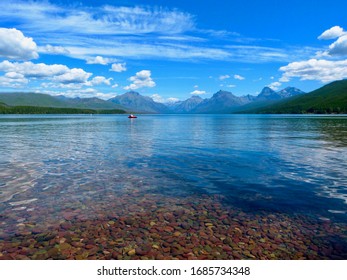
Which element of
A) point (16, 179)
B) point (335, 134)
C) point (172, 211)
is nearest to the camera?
point (172, 211)

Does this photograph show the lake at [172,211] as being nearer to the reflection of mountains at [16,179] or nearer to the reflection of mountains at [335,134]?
the reflection of mountains at [16,179]

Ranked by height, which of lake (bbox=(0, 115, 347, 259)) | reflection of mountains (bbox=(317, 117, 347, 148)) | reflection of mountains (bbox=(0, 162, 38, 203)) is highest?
reflection of mountains (bbox=(317, 117, 347, 148))

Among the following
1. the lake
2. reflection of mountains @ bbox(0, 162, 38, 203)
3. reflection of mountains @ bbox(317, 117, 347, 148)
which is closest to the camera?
the lake

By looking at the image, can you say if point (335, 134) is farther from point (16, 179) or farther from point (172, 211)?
point (16, 179)

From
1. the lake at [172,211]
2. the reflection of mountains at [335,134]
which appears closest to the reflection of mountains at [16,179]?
the lake at [172,211]

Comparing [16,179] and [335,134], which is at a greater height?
[335,134]

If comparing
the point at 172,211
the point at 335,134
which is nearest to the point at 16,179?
the point at 172,211

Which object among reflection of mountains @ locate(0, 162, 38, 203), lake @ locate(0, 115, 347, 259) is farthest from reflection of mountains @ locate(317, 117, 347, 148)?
reflection of mountains @ locate(0, 162, 38, 203)

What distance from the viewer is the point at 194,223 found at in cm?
1596

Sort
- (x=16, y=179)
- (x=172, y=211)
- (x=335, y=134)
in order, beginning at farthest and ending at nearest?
(x=335, y=134) < (x=16, y=179) < (x=172, y=211)

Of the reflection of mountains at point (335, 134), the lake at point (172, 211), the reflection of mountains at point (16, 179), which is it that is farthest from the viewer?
the reflection of mountains at point (335, 134)

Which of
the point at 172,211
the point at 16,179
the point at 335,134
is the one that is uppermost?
the point at 335,134

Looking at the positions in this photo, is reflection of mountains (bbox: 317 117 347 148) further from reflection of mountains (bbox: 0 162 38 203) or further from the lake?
reflection of mountains (bbox: 0 162 38 203)

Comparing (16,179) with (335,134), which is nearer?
(16,179)
